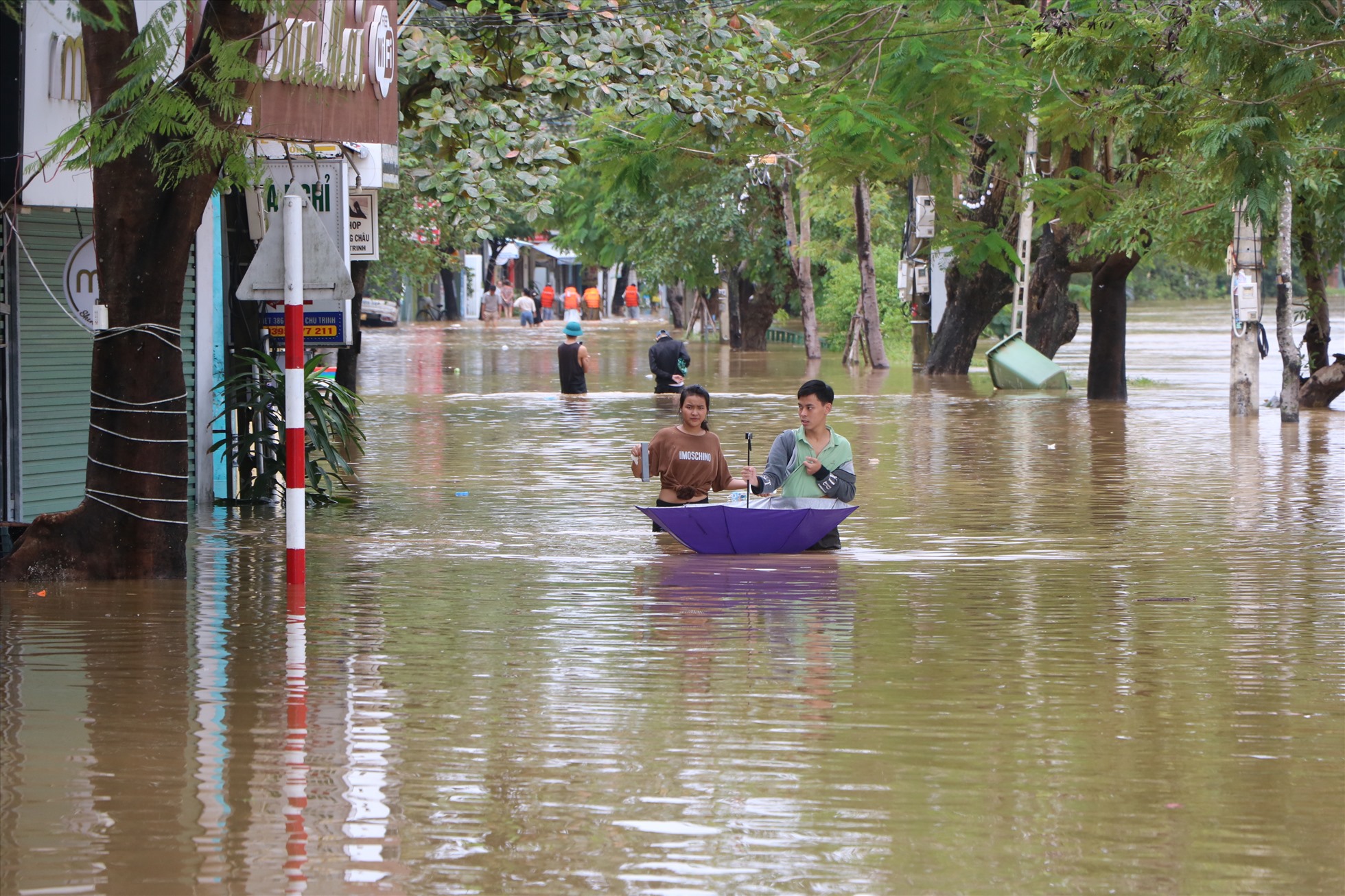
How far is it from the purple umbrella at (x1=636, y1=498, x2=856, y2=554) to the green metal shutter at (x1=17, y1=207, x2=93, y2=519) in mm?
4424

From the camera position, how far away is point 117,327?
10.5 meters

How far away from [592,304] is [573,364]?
49.4 m

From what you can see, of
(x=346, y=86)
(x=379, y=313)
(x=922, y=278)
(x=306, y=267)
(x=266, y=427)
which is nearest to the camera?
(x=306, y=267)

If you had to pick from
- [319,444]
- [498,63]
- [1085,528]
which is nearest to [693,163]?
[498,63]

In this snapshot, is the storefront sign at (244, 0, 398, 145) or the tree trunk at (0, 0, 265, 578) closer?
the tree trunk at (0, 0, 265, 578)

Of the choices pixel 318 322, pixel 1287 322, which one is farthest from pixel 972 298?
pixel 318 322

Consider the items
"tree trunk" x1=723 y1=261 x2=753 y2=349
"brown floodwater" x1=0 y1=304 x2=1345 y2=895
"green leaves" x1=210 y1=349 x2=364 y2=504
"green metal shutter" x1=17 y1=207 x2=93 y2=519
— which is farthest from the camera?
"tree trunk" x1=723 y1=261 x2=753 y2=349

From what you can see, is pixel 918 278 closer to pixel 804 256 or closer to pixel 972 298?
pixel 972 298

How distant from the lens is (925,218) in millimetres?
32375

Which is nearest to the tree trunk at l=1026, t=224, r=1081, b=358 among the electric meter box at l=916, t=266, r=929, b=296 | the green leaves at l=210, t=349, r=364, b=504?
the electric meter box at l=916, t=266, r=929, b=296

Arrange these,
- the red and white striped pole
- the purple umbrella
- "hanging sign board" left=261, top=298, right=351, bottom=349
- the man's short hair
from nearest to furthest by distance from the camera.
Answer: the red and white striped pole, the purple umbrella, the man's short hair, "hanging sign board" left=261, top=298, right=351, bottom=349

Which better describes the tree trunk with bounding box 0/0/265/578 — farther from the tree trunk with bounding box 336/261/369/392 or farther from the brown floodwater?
the tree trunk with bounding box 336/261/369/392

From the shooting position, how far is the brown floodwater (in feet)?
18.2

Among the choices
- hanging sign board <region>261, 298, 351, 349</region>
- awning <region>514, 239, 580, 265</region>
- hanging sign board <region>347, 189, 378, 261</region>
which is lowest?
hanging sign board <region>261, 298, 351, 349</region>
